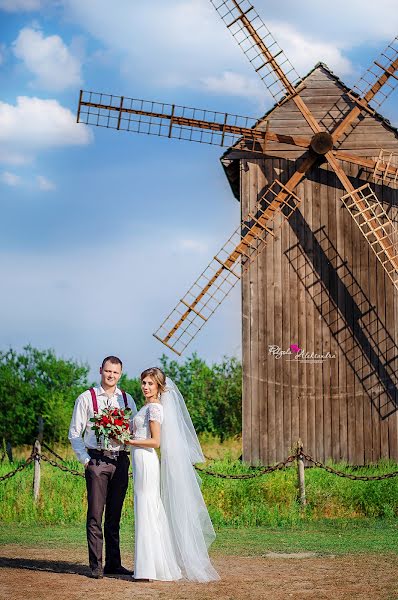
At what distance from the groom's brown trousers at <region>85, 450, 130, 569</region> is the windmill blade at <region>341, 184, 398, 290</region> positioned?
8417mm

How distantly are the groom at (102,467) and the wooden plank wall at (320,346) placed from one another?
319 inches

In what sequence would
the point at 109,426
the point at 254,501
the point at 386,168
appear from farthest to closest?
the point at 386,168, the point at 254,501, the point at 109,426

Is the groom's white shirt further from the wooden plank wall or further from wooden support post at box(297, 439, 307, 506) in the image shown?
the wooden plank wall

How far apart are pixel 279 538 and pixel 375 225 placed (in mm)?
6968

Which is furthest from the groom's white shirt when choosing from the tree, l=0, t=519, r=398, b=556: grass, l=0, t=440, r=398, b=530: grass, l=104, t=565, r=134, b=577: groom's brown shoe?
the tree

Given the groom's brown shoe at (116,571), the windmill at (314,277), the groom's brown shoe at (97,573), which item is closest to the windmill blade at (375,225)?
the windmill at (314,277)

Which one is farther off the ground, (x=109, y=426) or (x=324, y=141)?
(x=324, y=141)

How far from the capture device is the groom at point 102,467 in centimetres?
848

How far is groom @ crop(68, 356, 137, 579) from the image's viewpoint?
8484 millimetres

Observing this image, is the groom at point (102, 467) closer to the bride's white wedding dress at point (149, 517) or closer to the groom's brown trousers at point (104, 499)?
the groom's brown trousers at point (104, 499)

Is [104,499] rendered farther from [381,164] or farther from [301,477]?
[381,164]

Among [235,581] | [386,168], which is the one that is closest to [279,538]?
[235,581]

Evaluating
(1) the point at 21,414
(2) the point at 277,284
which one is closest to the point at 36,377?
(1) the point at 21,414

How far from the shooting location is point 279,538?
11.6 meters
